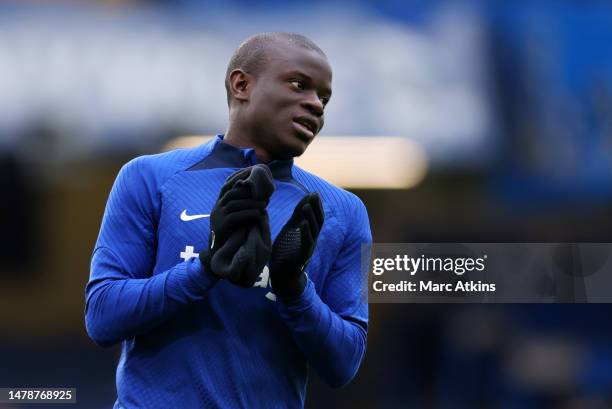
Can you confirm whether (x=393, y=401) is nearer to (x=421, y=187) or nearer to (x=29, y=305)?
(x=421, y=187)

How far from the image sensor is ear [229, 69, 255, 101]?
1755 mm

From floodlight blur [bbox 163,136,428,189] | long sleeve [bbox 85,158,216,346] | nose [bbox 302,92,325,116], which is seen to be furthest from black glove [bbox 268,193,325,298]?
floodlight blur [bbox 163,136,428,189]

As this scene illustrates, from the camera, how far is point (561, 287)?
3.42 metres

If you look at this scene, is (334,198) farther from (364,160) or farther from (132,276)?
(364,160)

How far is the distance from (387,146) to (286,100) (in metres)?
1.74

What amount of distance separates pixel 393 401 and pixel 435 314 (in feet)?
1.08

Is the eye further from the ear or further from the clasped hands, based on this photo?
the clasped hands

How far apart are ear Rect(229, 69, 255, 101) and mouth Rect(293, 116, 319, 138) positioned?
132 mm

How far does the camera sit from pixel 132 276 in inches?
64.5

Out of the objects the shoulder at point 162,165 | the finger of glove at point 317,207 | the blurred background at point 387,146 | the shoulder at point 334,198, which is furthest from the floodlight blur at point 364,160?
the finger of glove at point 317,207

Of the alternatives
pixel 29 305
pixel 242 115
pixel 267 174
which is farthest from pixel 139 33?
pixel 267 174

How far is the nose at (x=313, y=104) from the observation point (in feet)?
5.45

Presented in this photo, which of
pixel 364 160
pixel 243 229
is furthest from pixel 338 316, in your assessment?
pixel 364 160

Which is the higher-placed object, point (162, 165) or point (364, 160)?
point (364, 160)
